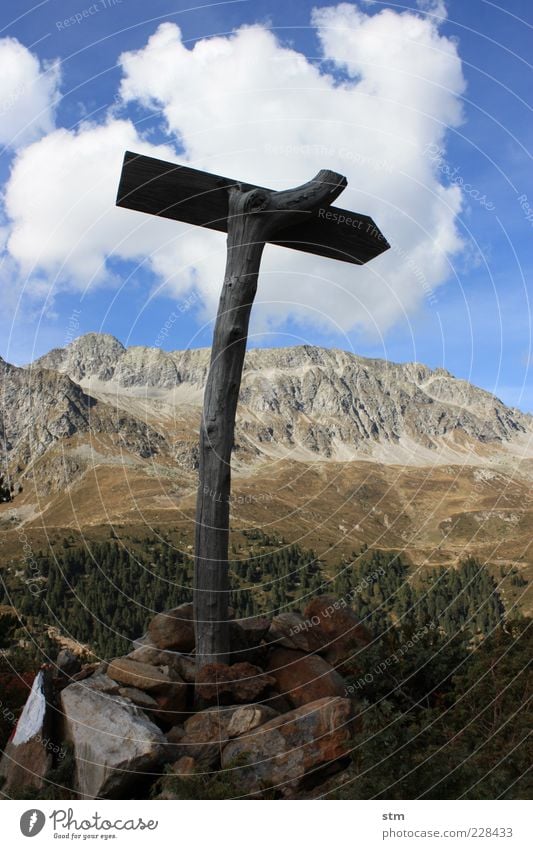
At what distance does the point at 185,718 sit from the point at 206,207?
6.49m

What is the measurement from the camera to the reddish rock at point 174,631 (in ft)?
27.3

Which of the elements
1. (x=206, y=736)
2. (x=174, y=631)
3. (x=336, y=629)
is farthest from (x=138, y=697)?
(x=336, y=629)

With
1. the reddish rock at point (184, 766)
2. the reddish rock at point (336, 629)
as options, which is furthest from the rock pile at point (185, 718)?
the reddish rock at point (336, 629)

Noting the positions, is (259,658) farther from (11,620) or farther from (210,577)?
(11,620)

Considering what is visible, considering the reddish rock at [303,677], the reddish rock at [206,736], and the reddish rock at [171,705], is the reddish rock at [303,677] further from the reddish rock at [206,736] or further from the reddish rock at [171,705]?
the reddish rock at [171,705]

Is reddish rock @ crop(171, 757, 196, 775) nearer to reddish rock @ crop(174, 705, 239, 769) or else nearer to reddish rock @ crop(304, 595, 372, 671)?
reddish rock @ crop(174, 705, 239, 769)

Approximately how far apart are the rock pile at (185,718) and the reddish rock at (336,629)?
52 cm

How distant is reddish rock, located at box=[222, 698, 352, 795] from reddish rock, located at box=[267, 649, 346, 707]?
99 cm

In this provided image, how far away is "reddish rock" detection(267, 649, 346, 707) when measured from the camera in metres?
7.76

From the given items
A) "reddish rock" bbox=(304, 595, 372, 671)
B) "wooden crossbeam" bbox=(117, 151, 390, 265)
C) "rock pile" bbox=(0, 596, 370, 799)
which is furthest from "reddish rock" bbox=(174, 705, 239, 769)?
"wooden crossbeam" bbox=(117, 151, 390, 265)

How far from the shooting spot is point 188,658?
26.8 feet

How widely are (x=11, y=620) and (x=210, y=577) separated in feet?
18.1

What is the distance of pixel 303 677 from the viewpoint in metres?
8.09

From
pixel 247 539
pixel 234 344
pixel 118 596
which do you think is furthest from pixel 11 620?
pixel 247 539
